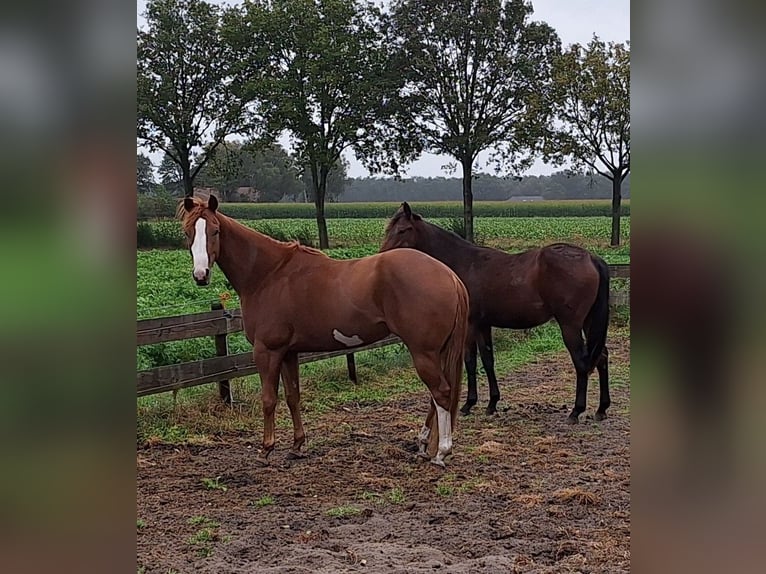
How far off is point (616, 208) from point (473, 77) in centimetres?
503

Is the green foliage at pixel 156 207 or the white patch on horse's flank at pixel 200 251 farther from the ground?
the green foliage at pixel 156 207

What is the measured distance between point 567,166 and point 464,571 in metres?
12.6

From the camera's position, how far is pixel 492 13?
51.5 feet

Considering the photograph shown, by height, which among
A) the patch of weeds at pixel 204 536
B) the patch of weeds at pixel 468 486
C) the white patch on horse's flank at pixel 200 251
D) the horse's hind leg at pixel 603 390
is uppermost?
the white patch on horse's flank at pixel 200 251

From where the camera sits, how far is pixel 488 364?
5.55 meters

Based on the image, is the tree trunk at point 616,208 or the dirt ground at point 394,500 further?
the tree trunk at point 616,208

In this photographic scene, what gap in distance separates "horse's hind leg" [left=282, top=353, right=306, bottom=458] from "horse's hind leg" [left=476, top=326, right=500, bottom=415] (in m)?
1.72

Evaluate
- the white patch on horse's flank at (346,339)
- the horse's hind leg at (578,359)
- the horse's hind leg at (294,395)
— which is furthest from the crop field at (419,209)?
the horse's hind leg at (578,359)

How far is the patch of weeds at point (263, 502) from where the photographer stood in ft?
11.6

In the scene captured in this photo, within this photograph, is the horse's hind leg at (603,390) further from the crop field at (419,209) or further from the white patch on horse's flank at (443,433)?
the crop field at (419,209)

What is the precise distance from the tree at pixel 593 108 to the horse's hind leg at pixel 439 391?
856 cm
